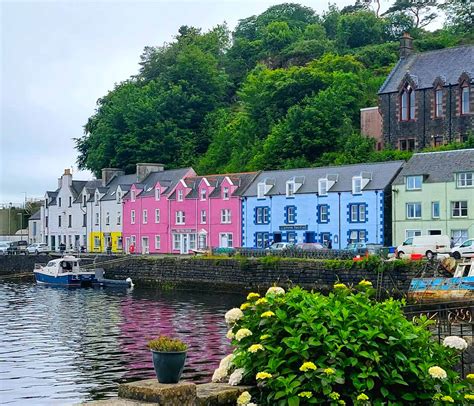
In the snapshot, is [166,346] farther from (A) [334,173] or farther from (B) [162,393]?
(A) [334,173]

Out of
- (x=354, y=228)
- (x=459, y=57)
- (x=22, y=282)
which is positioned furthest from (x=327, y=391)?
(x=22, y=282)

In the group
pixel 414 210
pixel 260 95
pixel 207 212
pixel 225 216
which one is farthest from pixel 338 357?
pixel 260 95

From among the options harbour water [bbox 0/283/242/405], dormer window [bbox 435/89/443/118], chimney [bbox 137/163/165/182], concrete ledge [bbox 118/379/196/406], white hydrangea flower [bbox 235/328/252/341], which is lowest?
harbour water [bbox 0/283/242/405]

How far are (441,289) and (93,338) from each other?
19465 mm

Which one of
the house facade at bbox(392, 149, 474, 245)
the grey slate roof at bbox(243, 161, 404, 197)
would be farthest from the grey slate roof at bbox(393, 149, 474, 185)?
the grey slate roof at bbox(243, 161, 404, 197)

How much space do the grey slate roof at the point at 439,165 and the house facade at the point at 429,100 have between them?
11438 mm

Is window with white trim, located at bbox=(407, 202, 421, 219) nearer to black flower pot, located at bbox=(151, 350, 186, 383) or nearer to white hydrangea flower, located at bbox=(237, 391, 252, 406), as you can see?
white hydrangea flower, located at bbox=(237, 391, 252, 406)

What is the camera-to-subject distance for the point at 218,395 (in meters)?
10.3

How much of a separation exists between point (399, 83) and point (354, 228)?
1885 cm

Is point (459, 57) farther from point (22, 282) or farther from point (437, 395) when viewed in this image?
point (437, 395)

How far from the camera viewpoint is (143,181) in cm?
9156

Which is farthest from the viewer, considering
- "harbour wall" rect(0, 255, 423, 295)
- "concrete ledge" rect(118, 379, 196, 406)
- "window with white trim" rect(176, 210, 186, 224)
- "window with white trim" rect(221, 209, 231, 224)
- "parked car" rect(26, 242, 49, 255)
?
"parked car" rect(26, 242, 49, 255)

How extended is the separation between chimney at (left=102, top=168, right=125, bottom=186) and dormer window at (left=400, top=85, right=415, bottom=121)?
4035 centimetres

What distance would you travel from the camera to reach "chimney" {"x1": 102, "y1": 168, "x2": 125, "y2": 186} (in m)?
99.0
